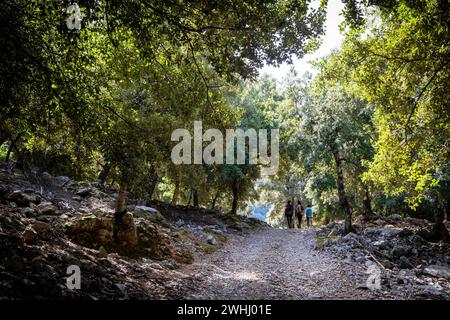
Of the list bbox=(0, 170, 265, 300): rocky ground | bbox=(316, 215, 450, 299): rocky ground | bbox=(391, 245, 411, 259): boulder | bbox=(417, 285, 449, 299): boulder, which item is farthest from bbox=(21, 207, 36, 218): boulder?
bbox=(391, 245, 411, 259): boulder

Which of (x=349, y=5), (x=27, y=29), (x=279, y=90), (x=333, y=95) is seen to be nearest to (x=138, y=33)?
(x=27, y=29)

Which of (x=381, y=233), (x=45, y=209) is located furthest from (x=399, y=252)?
(x=45, y=209)

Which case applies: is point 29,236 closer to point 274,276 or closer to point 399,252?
point 274,276

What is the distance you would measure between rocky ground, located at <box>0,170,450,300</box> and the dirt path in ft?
0.09

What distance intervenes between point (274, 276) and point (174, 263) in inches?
124

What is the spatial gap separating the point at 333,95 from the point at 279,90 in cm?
1505

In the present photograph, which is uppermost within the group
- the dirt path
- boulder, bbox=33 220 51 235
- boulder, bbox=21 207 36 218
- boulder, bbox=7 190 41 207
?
boulder, bbox=7 190 41 207

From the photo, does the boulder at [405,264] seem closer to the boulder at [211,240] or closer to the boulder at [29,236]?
the boulder at [211,240]

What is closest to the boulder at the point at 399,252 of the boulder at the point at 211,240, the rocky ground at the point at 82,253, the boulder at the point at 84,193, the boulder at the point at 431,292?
the boulder at the point at 431,292

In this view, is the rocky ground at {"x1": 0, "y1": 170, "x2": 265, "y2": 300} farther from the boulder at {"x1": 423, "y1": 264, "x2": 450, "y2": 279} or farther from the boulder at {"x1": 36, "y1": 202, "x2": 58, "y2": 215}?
the boulder at {"x1": 423, "y1": 264, "x2": 450, "y2": 279}

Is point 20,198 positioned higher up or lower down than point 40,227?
higher up

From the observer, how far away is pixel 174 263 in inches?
365

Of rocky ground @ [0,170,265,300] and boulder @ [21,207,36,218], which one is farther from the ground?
boulder @ [21,207,36,218]

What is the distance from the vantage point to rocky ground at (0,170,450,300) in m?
5.43
